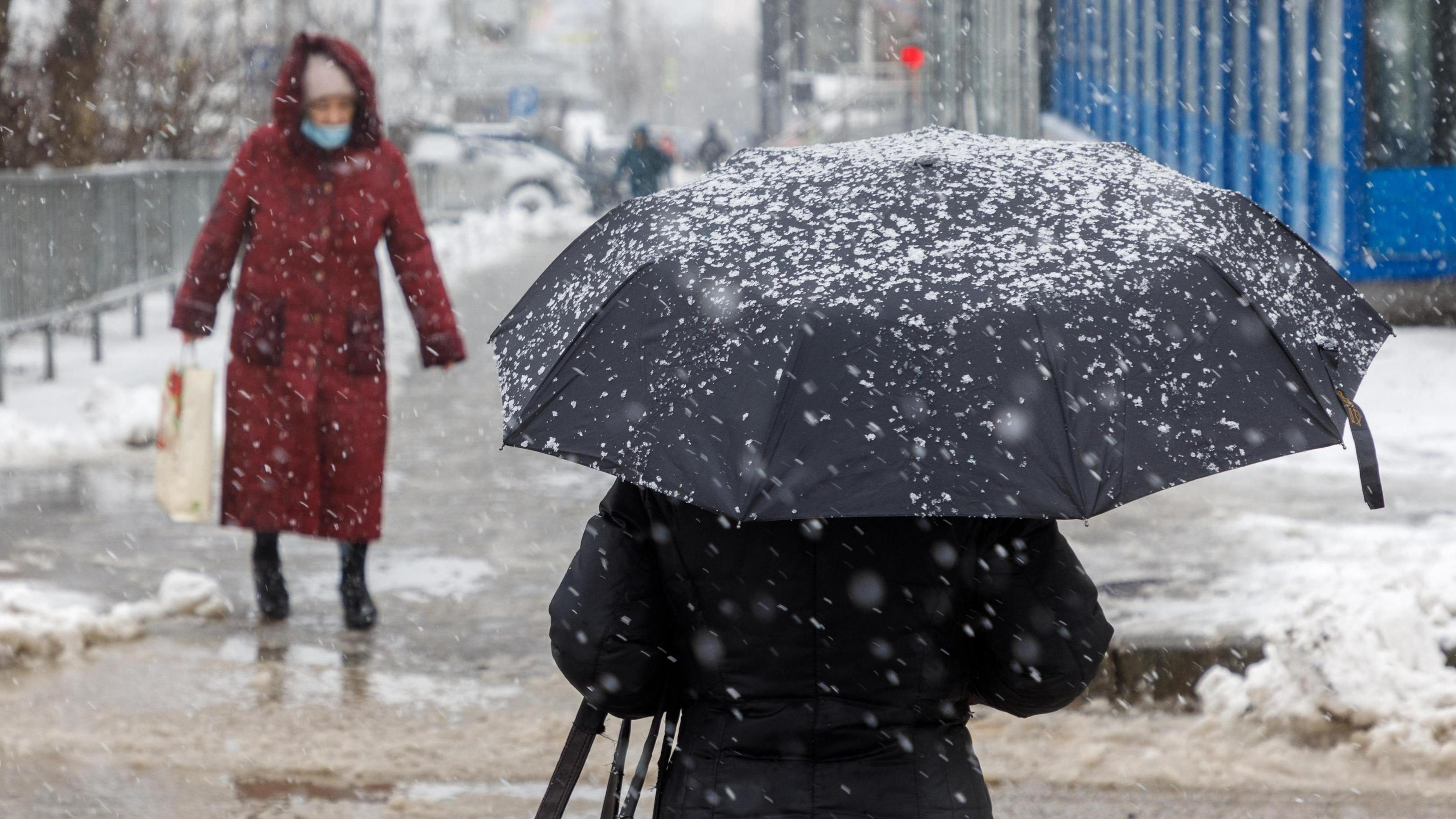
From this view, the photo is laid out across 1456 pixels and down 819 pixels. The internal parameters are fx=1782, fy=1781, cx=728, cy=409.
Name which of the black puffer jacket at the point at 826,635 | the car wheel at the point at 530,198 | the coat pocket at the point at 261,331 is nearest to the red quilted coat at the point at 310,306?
the coat pocket at the point at 261,331

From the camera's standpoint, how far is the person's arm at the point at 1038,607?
236 centimetres

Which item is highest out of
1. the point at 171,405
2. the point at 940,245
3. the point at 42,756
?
the point at 940,245

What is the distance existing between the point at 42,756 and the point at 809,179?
10.7ft

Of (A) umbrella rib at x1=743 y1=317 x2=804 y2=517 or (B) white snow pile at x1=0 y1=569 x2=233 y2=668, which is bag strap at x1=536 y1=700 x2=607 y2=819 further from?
(B) white snow pile at x1=0 y1=569 x2=233 y2=668

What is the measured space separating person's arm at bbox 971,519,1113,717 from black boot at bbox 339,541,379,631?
3.90m

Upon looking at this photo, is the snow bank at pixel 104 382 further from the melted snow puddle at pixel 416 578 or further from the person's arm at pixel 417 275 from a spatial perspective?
the person's arm at pixel 417 275

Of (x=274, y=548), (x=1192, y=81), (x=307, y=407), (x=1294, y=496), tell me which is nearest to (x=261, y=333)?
(x=307, y=407)

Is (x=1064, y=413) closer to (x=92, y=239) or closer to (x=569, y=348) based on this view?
(x=569, y=348)

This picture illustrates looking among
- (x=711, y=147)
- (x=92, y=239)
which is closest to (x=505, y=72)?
(x=711, y=147)

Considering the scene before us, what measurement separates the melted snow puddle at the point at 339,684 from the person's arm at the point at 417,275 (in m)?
1.03

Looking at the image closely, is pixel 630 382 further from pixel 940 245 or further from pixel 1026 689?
pixel 1026 689

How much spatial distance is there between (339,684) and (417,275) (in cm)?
137

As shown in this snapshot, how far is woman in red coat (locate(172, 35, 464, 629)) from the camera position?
574 cm

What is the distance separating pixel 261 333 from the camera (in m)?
5.79
